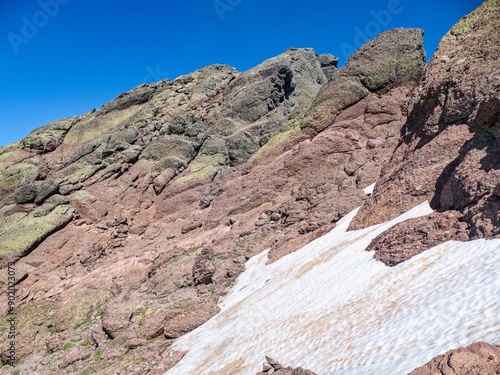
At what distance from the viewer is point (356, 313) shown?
1391 centimetres

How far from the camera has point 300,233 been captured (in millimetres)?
31719

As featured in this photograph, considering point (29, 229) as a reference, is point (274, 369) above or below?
below

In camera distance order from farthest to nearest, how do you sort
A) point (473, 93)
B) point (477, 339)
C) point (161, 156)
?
point (161, 156)
point (473, 93)
point (477, 339)

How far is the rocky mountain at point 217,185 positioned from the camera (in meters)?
22.5

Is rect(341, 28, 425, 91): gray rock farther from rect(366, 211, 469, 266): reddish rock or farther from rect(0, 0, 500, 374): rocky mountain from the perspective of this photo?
rect(366, 211, 469, 266): reddish rock

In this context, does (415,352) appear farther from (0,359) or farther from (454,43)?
(0,359)

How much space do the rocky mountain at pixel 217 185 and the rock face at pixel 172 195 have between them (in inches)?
7.6

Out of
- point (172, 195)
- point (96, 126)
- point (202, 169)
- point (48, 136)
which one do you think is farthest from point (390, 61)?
point (48, 136)

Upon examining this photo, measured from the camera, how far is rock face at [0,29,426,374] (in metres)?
28.5

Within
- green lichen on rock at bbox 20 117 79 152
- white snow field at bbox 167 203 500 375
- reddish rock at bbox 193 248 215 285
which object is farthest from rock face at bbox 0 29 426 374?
white snow field at bbox 167 203 500 375

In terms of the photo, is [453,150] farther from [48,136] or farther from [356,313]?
[48,136]

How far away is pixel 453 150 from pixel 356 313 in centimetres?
1357

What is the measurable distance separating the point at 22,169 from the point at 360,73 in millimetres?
56774

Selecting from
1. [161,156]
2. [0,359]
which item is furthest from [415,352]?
[161,156]
